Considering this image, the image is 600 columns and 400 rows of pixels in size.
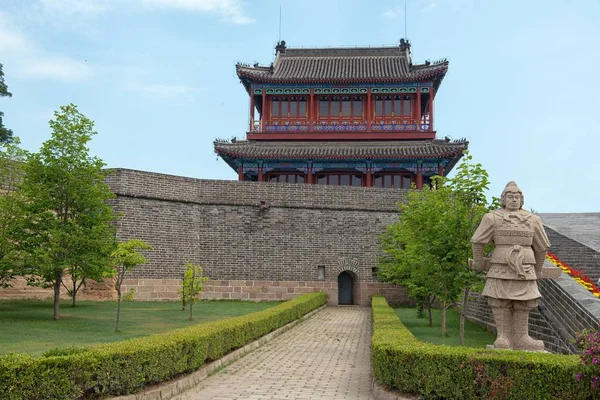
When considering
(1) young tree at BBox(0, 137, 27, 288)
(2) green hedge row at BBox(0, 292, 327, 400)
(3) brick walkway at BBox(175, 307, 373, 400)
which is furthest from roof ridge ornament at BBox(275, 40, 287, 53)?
(2) green hedge row at BBox(0, 292, 327, 400)

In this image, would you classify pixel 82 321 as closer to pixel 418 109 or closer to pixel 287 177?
pixel 287 177

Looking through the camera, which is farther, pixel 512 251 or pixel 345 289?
pixel 345 289

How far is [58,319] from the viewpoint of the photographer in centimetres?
1381

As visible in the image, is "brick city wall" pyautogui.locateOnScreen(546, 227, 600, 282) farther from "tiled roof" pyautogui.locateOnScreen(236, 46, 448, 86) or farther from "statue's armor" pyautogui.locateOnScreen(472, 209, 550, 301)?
"tiled roof" pyautogui.locateOnScreen(236, 46, 448, 86)

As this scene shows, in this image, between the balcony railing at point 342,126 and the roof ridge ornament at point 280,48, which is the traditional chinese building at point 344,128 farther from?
the roof ridge ornament at point 280,48

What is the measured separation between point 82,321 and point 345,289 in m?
14.1

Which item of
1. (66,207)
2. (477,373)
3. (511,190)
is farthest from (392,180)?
(477,373)

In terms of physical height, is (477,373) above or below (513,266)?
below

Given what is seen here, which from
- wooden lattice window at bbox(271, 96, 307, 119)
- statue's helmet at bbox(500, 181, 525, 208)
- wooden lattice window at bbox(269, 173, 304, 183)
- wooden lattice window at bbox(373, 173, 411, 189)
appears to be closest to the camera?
statue's helmet at bbox(500, 181, 525, 208)

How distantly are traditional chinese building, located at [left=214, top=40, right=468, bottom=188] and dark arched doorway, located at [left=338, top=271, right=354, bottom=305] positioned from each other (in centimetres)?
607

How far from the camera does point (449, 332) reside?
1398 centimetres

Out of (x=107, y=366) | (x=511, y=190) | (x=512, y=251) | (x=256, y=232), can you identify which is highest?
(x=256, y=232)

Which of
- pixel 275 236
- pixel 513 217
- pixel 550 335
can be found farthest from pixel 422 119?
pixel 513 217

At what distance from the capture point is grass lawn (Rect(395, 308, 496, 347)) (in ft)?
39.3
